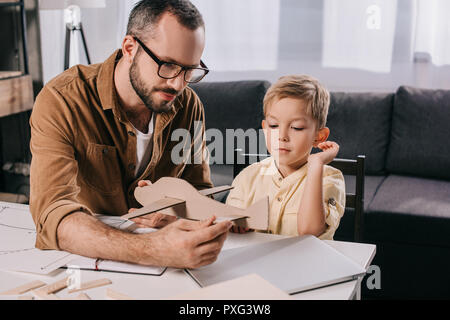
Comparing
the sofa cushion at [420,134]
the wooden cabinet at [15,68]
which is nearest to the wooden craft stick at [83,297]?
the sofa cushion at [420,134]

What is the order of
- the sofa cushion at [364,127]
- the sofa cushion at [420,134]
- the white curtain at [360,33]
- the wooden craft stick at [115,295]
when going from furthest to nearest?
the white curtain at [360,33] < the sofa cushion at [364,127] < the sofa cushion at [420,134] < the wooden craft stick at [115,295]

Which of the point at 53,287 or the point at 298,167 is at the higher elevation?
the point at 298,167

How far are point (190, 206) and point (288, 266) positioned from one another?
20 centimetres

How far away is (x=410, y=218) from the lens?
1863 millimetres

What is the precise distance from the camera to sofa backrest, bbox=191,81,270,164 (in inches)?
96.7

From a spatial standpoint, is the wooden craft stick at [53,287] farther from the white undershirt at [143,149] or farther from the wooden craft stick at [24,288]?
the white undershirt at [143,149]

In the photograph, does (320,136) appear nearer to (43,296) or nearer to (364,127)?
(43,296)

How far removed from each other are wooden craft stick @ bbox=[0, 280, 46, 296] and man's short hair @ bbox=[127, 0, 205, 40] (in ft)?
1.67

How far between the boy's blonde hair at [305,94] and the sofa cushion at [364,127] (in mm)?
1299

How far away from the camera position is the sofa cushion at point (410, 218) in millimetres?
1835

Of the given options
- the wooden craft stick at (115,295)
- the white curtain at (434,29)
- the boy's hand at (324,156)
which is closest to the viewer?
the wooden craft stick at (115,295)

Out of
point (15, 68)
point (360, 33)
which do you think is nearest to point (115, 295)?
point (360, 33)

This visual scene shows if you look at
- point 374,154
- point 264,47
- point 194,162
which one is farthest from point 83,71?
point 264,47

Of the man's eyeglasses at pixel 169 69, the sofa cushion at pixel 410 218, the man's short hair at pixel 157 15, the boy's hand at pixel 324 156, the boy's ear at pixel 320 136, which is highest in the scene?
the man's short hair at pixel 157 15
